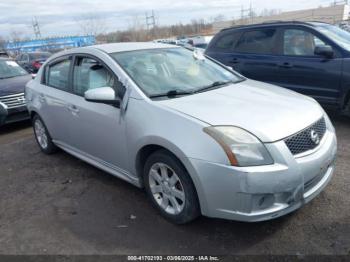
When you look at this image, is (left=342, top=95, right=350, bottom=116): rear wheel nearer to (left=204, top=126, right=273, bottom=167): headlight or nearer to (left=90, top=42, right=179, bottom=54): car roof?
(left=90, top=42, right=179, bottom=54): car roof

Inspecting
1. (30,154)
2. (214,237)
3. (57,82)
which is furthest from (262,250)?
(30,154)

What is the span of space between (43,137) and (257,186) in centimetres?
396

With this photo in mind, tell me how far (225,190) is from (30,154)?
161 inches

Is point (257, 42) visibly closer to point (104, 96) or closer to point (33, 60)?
point (104, 96)

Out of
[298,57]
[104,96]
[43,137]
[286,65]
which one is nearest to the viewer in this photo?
[104,96]

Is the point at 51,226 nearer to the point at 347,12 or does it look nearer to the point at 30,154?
the point at 30,154

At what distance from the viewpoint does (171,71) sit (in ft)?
12.5

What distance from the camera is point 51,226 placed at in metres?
3.38

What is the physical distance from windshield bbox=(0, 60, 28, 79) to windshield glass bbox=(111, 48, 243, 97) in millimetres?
5699

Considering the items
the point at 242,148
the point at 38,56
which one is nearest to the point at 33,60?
the point at 38,56

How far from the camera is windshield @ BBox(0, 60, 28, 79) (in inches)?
330

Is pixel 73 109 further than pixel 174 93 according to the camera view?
Yes

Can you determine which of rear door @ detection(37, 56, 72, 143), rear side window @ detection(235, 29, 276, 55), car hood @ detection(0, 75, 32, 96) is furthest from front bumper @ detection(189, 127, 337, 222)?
car hood @ detection(0, 75, 32, 96)

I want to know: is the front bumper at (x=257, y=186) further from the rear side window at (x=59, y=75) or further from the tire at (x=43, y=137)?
the tire at (x=43, y=137)
